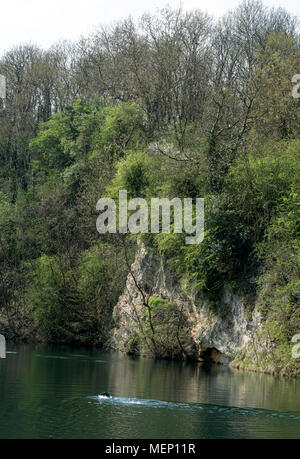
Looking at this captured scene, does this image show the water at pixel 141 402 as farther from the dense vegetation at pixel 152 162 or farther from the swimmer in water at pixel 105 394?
the dense vegetation at pixel 152 162

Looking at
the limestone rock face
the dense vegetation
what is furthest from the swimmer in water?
the limestone rock face

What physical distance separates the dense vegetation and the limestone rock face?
2.96 ft

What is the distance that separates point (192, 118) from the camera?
56.8 metres

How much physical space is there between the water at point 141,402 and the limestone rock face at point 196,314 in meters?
2.48

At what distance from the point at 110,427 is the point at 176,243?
23.5 meters

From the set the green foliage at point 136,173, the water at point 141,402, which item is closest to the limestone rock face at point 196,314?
the water at point 141,402

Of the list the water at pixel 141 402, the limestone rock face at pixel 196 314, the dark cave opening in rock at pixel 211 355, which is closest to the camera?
the water at pixel 141 402

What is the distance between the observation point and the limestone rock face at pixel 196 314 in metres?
39.2

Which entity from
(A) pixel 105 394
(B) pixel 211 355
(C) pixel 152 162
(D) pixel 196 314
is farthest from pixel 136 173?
(A) pixel 105 394

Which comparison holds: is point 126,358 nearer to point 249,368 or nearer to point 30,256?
point 249,368

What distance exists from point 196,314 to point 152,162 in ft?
36.5

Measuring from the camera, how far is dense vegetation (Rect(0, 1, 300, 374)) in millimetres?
40281

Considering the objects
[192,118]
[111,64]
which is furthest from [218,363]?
[111,64]

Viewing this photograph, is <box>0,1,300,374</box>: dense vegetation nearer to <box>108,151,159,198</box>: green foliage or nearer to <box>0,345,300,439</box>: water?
<box>108,151,159,198</box>: green foliage
